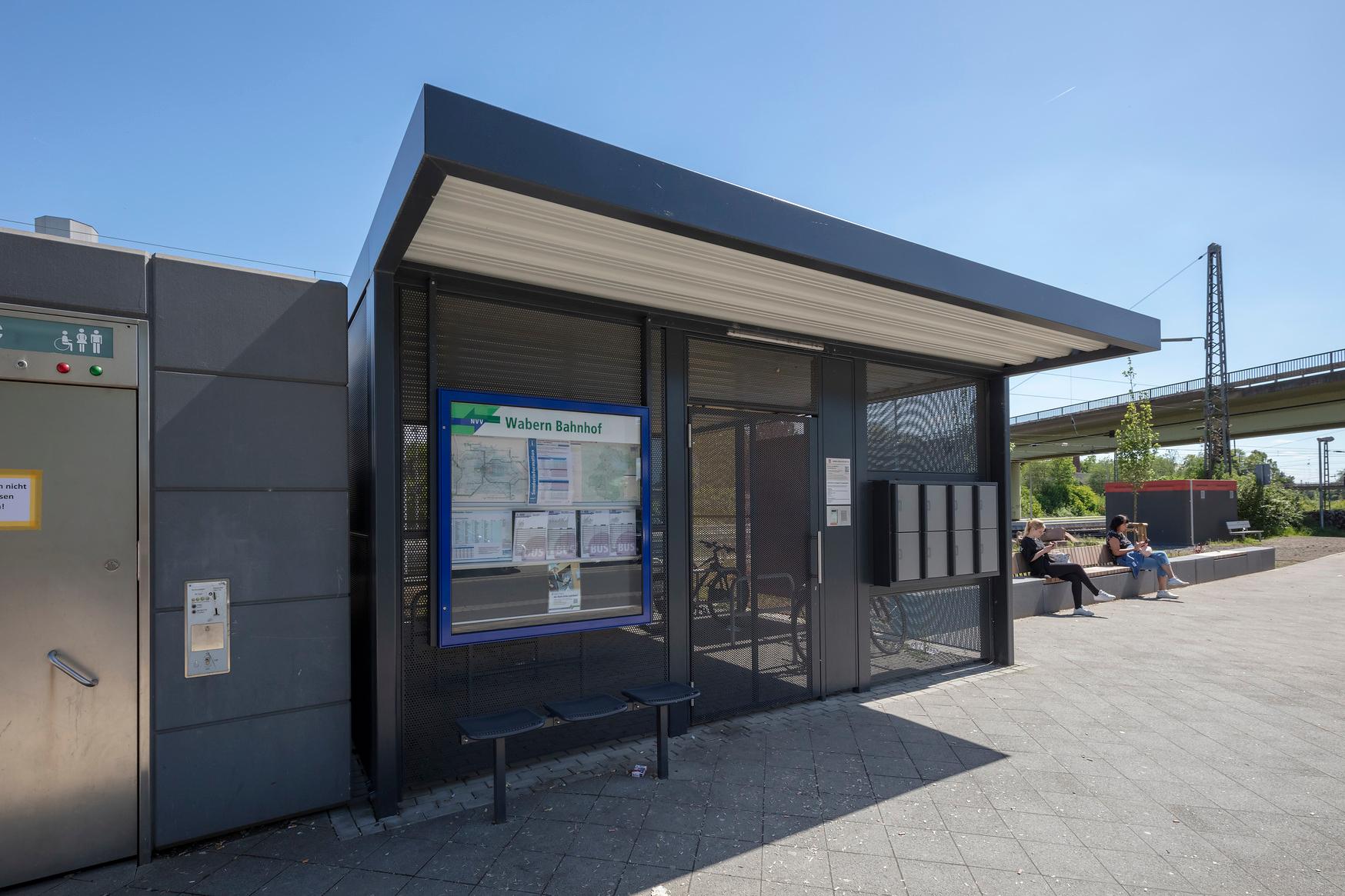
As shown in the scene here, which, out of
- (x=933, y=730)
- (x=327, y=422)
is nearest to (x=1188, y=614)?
(x=933, y=730)

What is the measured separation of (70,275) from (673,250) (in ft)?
9.23

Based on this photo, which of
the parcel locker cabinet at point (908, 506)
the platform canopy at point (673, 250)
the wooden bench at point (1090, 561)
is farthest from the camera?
the wooden bench at point (1090, 561)

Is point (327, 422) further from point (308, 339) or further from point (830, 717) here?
point (830, 717)

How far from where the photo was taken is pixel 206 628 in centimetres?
343

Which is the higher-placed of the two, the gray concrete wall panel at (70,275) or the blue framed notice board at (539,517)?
the gray concrete wall panel at (70,275)

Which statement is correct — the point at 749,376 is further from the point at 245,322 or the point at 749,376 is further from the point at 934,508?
the point at 245,322

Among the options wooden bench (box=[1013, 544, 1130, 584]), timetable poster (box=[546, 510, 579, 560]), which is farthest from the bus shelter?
wooden bench (box=[1013, 544, 1130, 584])

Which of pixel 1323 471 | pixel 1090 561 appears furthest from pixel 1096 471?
pixel 1090 561

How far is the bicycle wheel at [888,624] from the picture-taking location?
614cm

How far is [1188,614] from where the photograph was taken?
996 centimetres

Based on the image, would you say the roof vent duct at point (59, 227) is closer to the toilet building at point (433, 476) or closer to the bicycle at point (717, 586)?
the toilet building at point (433, 476)

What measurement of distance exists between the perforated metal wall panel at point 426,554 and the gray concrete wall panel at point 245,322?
1.26ft

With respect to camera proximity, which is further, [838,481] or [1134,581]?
[1134,581]

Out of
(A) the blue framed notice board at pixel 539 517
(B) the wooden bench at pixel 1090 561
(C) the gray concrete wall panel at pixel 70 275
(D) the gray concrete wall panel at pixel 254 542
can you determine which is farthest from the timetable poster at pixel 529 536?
(B) the wooden bench at pixel 1090 561
